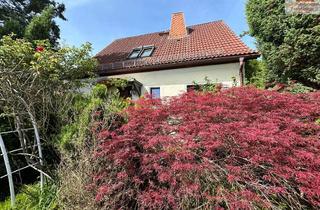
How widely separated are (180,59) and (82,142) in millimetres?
8385

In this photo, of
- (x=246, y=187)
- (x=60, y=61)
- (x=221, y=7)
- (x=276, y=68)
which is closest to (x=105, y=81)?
(x=60, y=61)

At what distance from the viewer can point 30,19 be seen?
1541 cm

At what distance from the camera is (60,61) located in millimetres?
9672

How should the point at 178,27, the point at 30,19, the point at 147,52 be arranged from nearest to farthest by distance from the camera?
the point at 147,52 < the point at 178,27 < the point at 30,19

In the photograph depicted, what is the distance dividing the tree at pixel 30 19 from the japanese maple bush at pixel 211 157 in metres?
10.2

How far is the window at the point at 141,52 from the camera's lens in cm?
1417

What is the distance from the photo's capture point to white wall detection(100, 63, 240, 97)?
37.3 feet

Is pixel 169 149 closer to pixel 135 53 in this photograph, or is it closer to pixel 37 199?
pixel 37 199

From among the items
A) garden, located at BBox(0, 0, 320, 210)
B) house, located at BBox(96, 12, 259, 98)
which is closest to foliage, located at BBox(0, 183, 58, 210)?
garden, located at BBox(0, 0, 320, 210)

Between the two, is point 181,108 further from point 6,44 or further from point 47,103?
point 6,44

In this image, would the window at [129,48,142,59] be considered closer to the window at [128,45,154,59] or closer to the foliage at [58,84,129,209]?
the window at [128,45,154,59]

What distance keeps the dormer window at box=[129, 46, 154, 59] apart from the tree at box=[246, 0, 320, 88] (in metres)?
5.42

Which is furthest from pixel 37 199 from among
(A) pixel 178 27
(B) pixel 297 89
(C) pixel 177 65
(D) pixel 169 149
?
(A) pixel 178 27

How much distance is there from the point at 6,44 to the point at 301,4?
35.7 ft
